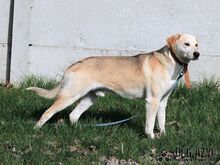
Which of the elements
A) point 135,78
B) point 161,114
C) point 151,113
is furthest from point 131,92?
point 161,114

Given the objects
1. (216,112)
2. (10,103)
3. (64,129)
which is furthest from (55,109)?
(216,112)

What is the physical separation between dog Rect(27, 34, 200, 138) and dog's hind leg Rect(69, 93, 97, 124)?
0.23 m

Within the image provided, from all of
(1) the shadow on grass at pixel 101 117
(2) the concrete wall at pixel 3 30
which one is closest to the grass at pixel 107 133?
(1) the shadow on grass at pixel 101 117

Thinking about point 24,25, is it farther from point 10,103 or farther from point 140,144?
point 140,144

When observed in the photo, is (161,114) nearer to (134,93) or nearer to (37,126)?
(134,93)

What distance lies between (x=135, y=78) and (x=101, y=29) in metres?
2.26

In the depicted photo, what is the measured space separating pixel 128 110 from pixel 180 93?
0.99 meters

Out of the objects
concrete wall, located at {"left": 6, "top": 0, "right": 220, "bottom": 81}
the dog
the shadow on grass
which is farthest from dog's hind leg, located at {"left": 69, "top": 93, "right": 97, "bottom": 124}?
concrete wall, located at {"left": 6, "top": 0, "right": 220, "bottom": 81}

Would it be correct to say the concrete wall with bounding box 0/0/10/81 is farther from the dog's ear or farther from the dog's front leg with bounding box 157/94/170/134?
the dog's ear

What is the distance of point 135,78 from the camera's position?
6820 millimetres

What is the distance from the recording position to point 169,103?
8.05m

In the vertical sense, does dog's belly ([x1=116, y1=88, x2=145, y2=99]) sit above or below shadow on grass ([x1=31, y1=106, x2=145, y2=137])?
above

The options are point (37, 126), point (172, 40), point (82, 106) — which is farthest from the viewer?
point (82, 106)

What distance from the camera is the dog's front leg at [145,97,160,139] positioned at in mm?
6699
